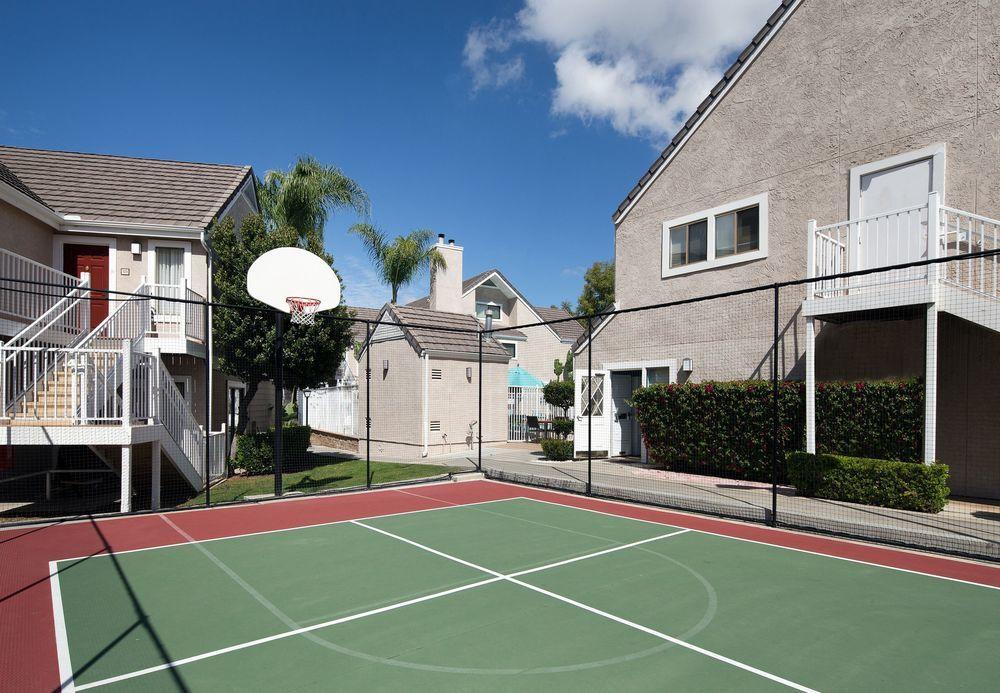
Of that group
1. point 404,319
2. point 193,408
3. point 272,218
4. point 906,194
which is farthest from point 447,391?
point 906,194

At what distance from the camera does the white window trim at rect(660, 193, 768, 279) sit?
13484 millimetres

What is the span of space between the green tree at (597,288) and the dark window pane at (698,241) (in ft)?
75.8

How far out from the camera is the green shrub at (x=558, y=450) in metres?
16.5

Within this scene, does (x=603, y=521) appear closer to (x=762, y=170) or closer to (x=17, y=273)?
(x=762, y=170)

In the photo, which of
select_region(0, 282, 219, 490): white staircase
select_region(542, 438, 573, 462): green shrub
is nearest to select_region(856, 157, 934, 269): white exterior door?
select_region(542, 438, 573, 462): green shrub

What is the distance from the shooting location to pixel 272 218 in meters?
21.4

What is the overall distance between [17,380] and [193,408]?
5.52 metres

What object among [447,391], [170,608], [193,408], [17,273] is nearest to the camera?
[170,608]

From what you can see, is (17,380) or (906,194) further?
(906,194)

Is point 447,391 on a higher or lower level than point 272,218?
lower

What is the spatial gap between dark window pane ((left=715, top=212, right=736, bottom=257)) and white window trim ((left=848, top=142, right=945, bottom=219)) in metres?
2.72

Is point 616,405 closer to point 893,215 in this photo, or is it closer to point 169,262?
point 893,215

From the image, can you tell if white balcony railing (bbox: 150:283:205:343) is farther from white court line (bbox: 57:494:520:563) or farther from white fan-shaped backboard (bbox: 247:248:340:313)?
white court line (bbox: 57:494:520:563)

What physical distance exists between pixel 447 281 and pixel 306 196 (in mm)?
6790
